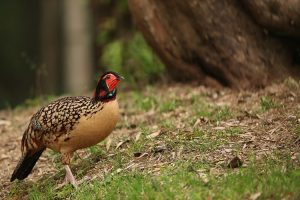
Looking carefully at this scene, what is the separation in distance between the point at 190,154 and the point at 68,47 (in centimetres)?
1865

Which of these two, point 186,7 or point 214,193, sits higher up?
point 186,7

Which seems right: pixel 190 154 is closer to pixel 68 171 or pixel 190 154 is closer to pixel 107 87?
pixel 107 87

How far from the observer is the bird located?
28.5 feet

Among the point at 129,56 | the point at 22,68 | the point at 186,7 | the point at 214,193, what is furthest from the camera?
the point at 22,68

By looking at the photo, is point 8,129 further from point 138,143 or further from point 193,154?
point 193,154

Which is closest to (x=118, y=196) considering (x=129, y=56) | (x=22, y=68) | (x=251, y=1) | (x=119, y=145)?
(x=119, y=145)

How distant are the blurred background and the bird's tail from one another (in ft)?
12.2

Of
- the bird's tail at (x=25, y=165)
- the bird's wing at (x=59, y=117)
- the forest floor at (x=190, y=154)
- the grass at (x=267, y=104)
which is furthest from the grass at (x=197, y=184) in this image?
the grass at (x=267, y=104)

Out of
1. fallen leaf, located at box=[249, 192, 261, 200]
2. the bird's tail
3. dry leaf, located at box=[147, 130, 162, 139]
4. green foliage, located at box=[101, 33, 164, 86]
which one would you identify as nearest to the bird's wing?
the bird's tail

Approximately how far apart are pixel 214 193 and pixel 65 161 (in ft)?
7.06

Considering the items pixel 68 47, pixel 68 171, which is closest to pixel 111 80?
pixel 68 171

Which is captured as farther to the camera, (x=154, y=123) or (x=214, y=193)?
(x=154, y=123)

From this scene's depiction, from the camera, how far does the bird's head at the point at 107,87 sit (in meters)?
8.78

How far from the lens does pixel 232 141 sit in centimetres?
883
